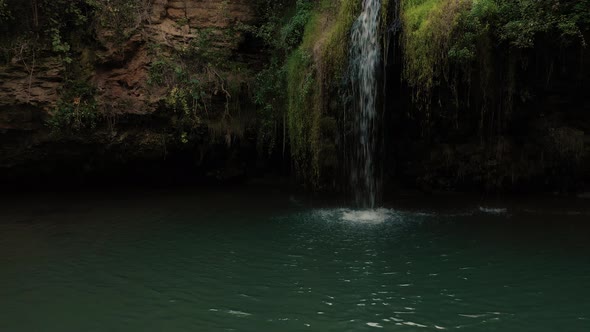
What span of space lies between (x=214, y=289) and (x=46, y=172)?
817 cm

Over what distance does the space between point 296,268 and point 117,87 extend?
22.5ft

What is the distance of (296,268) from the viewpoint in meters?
6.42

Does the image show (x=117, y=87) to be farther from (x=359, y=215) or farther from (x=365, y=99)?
(x=359, y=215)

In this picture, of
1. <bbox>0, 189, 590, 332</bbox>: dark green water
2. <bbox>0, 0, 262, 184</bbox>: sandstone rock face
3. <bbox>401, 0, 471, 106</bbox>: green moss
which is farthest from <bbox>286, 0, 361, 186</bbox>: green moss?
<bbox>0, 0, 262, 184</bbox>: sandstone rock face

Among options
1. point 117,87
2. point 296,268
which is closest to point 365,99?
point 296,268

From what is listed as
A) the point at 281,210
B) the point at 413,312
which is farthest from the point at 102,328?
the point at 281,210

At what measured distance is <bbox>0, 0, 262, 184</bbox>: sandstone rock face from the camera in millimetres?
10281

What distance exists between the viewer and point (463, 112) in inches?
397

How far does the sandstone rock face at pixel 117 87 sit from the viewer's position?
10.3m

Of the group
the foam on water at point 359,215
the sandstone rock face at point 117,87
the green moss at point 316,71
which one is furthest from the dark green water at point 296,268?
the sandstone rock face at point 117,87

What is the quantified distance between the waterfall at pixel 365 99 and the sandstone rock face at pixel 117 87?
3.48m

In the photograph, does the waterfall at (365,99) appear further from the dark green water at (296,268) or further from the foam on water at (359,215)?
the dark green water at (296,268)

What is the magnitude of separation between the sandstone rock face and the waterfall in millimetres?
3479

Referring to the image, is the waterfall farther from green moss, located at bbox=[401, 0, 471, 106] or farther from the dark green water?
the dark green water
